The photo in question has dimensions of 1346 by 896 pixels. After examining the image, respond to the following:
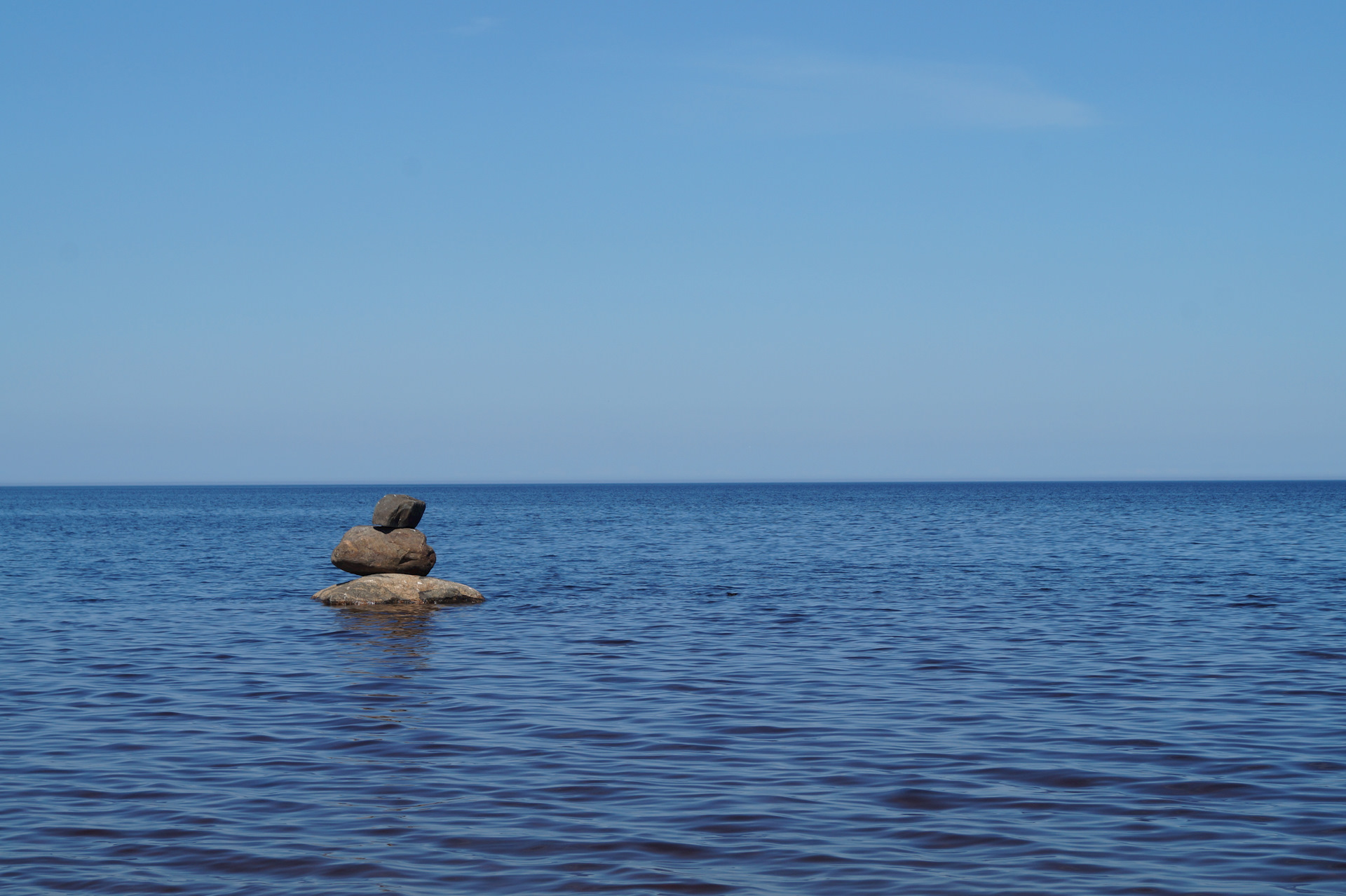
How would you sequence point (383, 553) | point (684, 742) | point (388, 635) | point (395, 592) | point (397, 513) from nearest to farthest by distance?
point (684, 742), point (388, 635), point (395, 592), point (383, 553), point (397, 513)

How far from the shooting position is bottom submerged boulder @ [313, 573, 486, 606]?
89.8ft

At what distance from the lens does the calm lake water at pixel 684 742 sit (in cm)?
835

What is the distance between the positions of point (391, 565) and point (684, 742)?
18.8m

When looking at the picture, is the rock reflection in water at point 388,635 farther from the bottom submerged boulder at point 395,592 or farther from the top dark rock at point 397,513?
the top dark rock at point 397,513

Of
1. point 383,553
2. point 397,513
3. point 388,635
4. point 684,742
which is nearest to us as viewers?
point 684,742

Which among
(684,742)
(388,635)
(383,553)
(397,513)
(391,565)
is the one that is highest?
(397,513)

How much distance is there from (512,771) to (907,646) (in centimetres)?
1025

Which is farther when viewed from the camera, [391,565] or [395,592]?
[391,565]

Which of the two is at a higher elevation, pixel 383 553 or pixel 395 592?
pixel 383 553

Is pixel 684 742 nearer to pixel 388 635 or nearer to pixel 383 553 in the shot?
pixel 388 635

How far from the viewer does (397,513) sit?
3058cm

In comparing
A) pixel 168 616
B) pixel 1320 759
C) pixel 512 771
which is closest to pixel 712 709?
pixel 512 771

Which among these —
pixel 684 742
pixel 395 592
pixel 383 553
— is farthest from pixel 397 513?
pixel 684 742

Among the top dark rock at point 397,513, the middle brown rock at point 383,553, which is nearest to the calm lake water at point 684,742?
the middle brown rock at point 383,553
